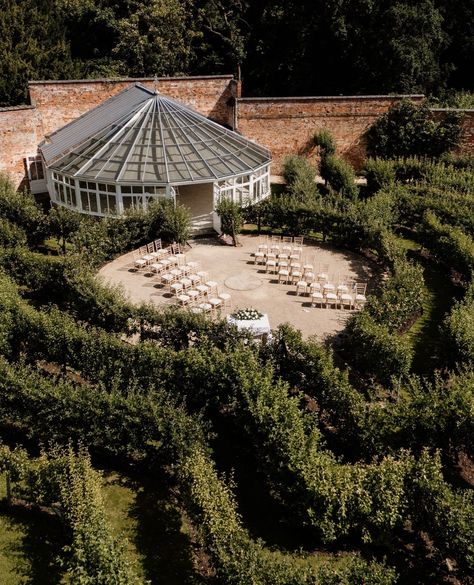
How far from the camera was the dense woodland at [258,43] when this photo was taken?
38.5m

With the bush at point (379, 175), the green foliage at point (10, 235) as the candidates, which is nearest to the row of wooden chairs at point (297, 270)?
the bush at point (379, 175)

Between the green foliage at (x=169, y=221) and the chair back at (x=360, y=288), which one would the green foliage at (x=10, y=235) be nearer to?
the green foliage at (x=169, y=221)

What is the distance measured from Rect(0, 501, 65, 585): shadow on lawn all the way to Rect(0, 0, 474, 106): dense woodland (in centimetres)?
3172

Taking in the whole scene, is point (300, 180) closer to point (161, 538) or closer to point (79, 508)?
point (161, 538)

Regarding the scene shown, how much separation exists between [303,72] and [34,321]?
33482mm

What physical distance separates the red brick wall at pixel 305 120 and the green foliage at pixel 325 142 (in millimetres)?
795

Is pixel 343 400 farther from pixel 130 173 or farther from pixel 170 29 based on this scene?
pixel 170 29

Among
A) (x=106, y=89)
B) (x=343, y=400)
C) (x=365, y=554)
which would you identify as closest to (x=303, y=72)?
(x=106, y=89)

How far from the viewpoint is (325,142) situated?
3522 cm

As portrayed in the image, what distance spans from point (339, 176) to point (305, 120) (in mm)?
6911

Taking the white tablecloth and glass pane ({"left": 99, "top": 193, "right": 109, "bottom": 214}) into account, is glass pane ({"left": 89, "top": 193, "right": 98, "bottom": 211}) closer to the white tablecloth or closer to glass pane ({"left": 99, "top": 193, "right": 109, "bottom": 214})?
glass pane ({"left": 99, "top": 193, "right": 109, "bottom": 214})

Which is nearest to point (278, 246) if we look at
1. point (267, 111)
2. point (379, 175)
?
point (379, 175)

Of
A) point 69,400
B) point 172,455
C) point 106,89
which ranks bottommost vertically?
point 172,455

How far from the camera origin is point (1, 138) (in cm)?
3178
